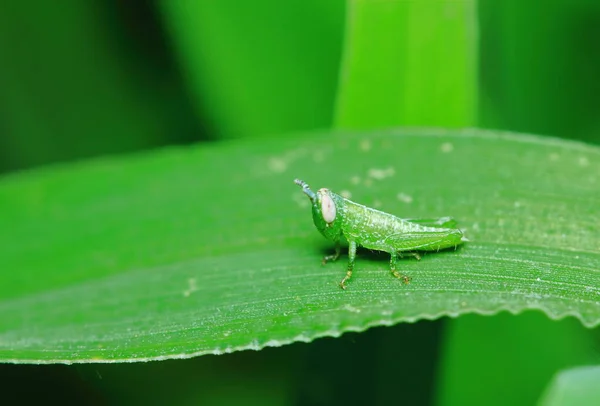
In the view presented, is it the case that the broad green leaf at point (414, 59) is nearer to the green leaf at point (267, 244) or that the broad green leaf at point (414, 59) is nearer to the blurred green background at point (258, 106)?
the green leaf at point (267, 244)

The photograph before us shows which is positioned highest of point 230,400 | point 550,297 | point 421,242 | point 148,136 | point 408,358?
point 148,136

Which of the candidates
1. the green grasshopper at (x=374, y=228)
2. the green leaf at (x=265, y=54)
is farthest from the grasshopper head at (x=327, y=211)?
the green leaf at (x=265, y=54)

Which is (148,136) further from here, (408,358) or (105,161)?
(408,358)

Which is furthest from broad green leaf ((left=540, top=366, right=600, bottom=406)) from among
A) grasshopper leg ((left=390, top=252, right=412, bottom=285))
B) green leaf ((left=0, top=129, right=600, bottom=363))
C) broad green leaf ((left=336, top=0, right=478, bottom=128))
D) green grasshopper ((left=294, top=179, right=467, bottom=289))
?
broad green leaf ((left=336, top=0, right=478, bottom=128))

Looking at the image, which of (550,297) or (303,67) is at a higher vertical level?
(303,67)

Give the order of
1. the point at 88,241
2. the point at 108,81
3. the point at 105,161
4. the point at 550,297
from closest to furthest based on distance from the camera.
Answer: the point at 550,297 < the point at 88,241 < the point at 105,161 < the point at 108,81

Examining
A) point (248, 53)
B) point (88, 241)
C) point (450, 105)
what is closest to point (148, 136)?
point (248, 53)
